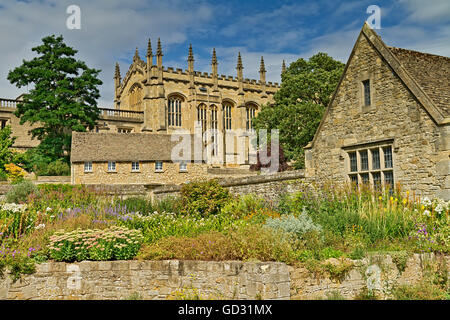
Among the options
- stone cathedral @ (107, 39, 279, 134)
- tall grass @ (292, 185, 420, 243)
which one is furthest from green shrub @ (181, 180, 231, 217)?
stone cathedral @ (107, 39, 279, 134)

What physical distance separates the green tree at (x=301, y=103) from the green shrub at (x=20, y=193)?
16279 millimetres

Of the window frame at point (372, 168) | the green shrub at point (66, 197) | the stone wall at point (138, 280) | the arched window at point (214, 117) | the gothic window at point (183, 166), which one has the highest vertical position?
the arched window at point (214, 117)

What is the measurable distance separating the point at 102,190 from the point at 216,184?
627 cm

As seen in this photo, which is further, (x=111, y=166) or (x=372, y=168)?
(x=111, y=166)

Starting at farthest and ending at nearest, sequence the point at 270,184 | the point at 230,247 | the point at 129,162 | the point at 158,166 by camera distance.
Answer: the point at 158,166 < the point at 129,162 < the point at 270,184 < the point at 230,247

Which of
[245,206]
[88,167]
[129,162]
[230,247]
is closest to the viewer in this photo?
[230,247]

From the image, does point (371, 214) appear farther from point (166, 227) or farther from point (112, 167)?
point (112, 167)

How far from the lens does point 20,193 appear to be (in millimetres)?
18219

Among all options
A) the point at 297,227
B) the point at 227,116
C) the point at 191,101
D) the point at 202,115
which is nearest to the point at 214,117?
the point at 202,115

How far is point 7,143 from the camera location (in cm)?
3266

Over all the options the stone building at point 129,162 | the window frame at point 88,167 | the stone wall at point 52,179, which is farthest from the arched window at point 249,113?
the window frame at point 88,167

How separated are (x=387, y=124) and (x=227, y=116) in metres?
43.1

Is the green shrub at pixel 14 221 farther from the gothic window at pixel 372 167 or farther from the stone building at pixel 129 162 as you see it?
the stone building at pixel 129 162

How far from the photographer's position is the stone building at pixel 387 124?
37.4 ft
